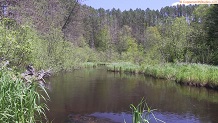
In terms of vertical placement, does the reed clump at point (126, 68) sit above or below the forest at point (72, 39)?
below

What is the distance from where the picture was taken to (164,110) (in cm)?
1592

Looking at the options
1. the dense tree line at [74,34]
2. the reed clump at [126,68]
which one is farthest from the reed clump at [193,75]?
the dense tree line at [74,34]

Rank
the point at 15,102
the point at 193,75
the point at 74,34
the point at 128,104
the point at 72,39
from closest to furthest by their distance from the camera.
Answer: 1. the point at 15,102
2. the point at 128,104
3. the point at 193,75
4. the point at 74,34
5. the point at 72,39

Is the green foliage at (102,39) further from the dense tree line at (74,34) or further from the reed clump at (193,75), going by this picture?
the reed clump at (193,75)

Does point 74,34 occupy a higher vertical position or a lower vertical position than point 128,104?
higher

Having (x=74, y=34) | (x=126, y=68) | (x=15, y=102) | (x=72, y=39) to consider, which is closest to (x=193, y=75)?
(x=126, y=68)

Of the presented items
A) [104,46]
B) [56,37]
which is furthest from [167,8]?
[56,37]

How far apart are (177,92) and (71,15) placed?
28.8m

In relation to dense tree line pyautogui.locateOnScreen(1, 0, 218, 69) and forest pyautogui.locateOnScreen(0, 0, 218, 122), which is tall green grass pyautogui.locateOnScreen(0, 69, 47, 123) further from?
dense tree line pyautogui.locateOnScreen(1, 0, 218, 69)

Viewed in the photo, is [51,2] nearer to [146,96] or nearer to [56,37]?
[56,37]

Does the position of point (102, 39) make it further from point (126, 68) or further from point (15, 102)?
point (15, 102)

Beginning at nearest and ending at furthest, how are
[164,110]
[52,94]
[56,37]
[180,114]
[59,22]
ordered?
[180,114] → [164,110] → [52,94] → [56,37] → [59,22]

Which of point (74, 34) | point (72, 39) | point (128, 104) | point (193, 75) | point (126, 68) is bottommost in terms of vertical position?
point (128, 104)

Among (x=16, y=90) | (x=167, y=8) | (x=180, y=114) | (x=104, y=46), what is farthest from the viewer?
(x=167, y=8)
